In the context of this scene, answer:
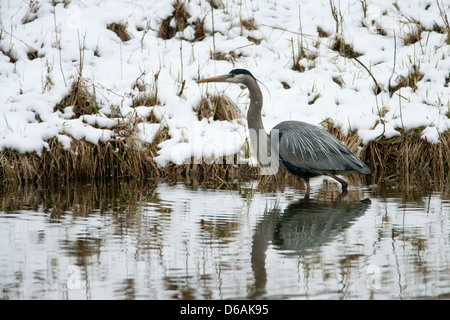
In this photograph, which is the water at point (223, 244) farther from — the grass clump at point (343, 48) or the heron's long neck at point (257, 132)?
the grass clump at point (343, 48)

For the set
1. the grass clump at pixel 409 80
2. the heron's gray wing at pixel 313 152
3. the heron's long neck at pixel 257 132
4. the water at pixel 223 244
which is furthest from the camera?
the grass clump at pixel 409 80

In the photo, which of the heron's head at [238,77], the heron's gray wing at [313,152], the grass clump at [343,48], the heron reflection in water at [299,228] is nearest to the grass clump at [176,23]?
the grass clump at [343,48]

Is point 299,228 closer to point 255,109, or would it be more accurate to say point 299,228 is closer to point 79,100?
point 255,109

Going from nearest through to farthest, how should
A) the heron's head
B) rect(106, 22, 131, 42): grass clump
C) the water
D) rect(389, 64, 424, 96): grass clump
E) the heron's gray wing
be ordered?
the water, the heron's gray wing, the heron's head, rect(389, 64, 424, 96): grass clump, rect(106, 22, 131, 42): grass clump

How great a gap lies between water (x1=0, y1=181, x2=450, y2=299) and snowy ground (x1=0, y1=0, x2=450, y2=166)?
1.44m

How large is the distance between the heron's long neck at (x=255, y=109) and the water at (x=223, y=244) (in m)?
0.84

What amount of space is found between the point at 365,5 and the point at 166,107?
480 centimetres

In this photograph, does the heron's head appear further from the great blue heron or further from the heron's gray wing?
the heron's gray wing

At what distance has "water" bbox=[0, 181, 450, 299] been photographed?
3.64m

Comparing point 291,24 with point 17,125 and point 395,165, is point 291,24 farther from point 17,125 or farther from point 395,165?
point 17,125

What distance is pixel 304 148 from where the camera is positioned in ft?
22.7

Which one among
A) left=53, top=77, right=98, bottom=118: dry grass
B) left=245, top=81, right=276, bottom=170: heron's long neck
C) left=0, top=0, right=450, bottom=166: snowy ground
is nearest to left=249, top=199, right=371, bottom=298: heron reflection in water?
left=245, top=81, right=276, bottom=170: heron's long neck

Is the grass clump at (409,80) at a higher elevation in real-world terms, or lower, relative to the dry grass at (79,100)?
higher

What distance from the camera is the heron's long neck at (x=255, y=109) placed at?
7.21 m
